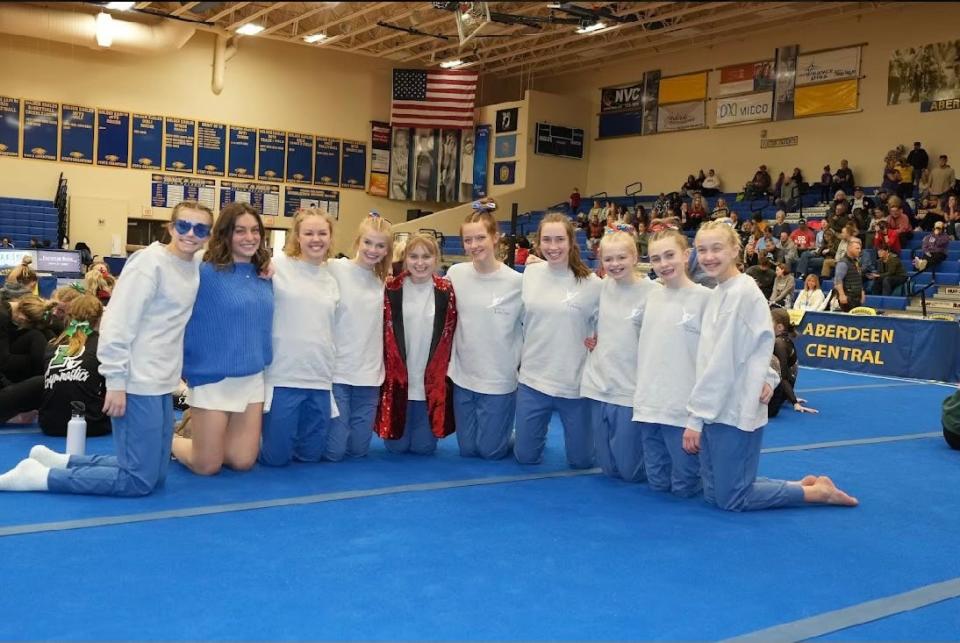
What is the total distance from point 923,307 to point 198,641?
12465 mm

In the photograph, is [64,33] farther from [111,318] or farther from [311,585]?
[311,585]

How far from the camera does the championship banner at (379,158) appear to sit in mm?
25125

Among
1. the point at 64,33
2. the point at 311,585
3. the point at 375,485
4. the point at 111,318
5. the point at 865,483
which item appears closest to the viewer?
the point at 311,585

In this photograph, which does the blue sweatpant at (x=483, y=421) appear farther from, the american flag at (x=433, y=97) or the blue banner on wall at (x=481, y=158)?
the blue banner on wall at (x=481, y=158)

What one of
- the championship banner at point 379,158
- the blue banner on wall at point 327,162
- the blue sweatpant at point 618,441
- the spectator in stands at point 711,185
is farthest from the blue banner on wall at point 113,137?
the blue sweatpant at point 618,441

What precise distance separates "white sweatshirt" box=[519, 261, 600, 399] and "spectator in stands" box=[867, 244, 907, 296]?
35.4 feet

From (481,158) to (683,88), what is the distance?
6.10 meters

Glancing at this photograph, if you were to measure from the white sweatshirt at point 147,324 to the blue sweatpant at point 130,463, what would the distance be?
0.09 metres

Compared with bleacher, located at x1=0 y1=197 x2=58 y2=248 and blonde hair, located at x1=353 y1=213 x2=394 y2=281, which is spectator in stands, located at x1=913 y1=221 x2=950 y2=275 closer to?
blonde hair, located at x1=353 y1=213 x2=394 y2=281

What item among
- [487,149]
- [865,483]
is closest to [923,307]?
[865,483]

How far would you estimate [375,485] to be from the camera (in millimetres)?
4488

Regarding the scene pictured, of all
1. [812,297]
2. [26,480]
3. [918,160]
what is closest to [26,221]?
[812,297]

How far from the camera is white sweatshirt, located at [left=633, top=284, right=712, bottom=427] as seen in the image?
4480mm

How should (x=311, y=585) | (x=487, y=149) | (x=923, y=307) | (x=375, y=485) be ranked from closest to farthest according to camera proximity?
(x=311, y=585) < (x=375, y=485) < (x=923, y=307) < (x=487, y=149)
